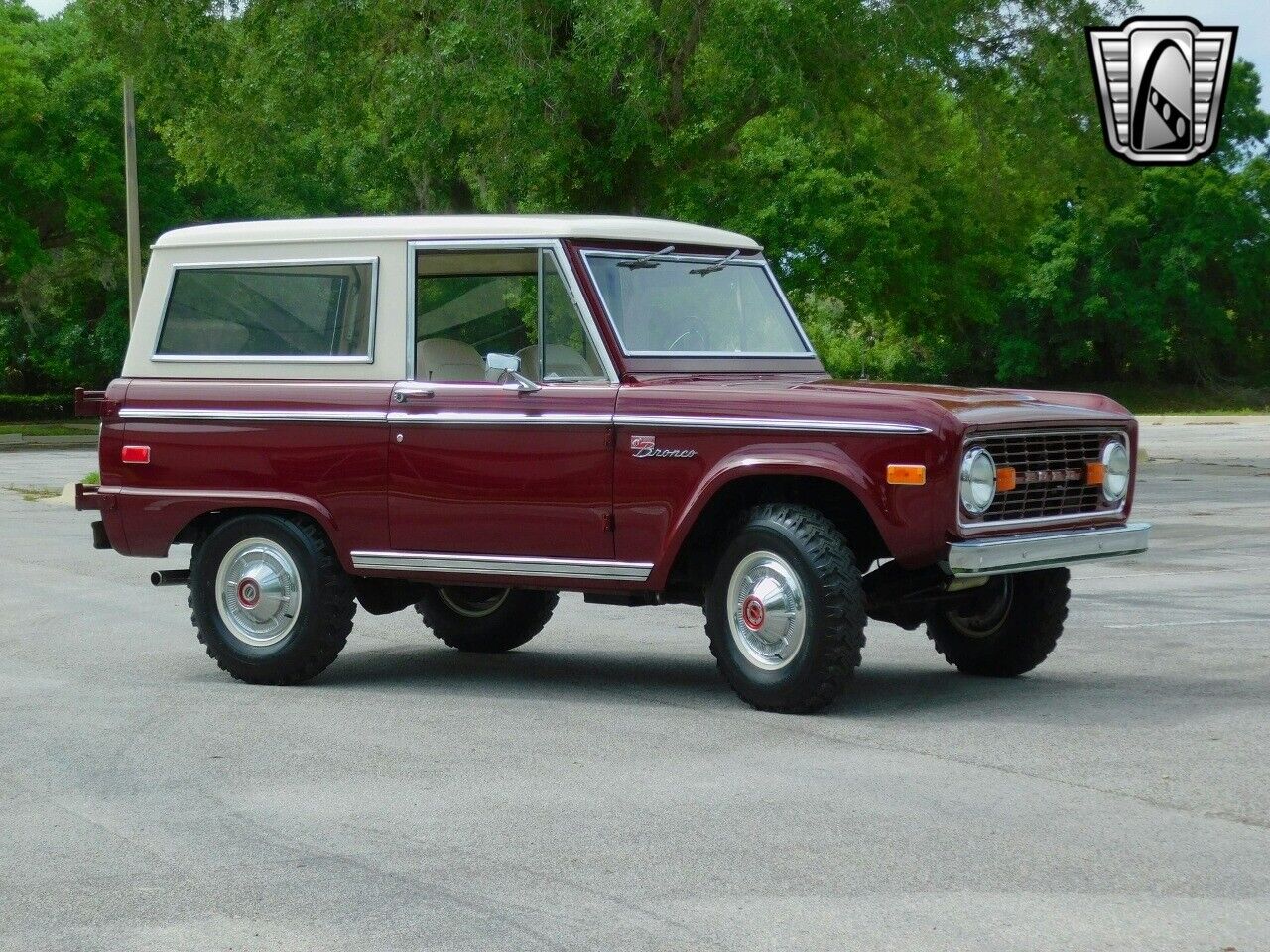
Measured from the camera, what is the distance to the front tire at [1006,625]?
30.2 ft

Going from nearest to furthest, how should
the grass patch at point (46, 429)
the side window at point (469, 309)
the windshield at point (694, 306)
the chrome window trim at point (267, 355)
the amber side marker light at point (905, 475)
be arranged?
the amber side marker light at point (905, 475), the windshield at point (694, 306), the side window at point (469, 309), the chrome window trim at point (267, 355), the grass patch at point (46, 429)

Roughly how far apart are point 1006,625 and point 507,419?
2.60 meters

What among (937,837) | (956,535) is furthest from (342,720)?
(937,837)

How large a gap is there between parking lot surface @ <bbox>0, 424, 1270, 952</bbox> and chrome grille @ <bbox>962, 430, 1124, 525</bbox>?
871 mm

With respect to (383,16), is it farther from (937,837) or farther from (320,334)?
(937,837)

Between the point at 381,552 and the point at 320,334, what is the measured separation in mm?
1169

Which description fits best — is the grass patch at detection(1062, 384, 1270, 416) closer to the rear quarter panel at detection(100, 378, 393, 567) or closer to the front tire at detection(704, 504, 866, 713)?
the rear quarter panel at detection(100, 378, 393, 567)

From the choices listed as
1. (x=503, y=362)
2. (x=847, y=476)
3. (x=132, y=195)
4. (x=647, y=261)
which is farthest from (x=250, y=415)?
(x=132, y=195)

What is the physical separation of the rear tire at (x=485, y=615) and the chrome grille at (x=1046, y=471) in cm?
300

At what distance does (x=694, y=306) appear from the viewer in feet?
30.6

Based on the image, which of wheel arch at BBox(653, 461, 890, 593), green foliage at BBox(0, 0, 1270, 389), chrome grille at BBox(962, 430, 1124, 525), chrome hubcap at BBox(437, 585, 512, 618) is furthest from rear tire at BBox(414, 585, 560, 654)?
green foliage at BBox(0, 0, 1270, 389)

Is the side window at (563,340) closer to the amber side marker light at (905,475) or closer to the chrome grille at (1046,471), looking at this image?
the amber side marker light at (905,475)

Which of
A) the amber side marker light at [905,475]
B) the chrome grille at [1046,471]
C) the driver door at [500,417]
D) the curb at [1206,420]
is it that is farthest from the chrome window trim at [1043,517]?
the curb at [1206,420]

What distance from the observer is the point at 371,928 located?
5074mm
